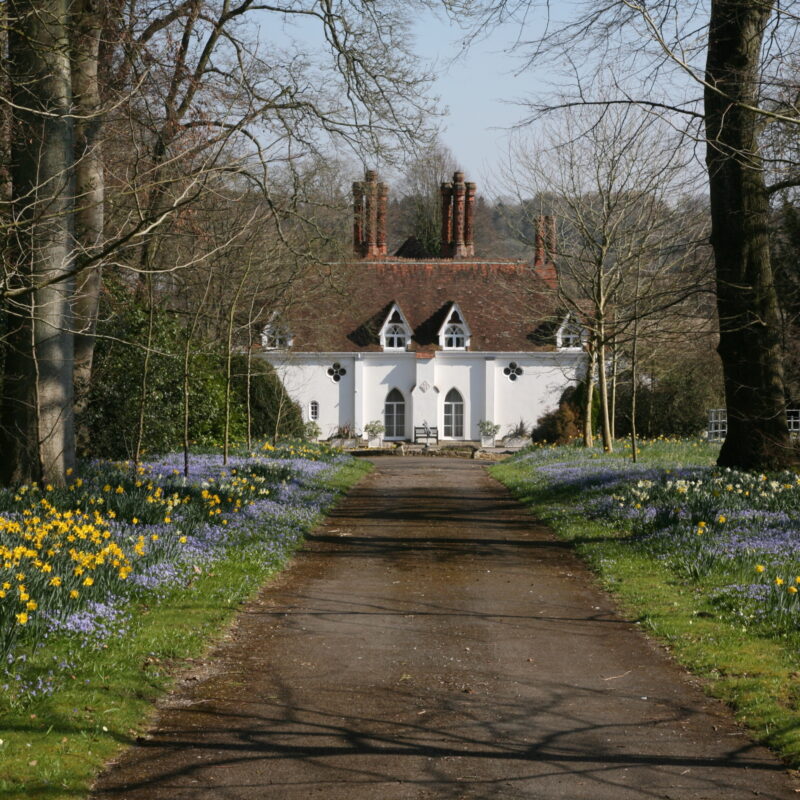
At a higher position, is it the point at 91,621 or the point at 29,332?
the point at 29,332

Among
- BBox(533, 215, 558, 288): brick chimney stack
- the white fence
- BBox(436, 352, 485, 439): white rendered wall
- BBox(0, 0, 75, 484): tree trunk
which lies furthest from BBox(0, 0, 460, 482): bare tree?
BBox(436, 352, 485, 439): white rendered wall

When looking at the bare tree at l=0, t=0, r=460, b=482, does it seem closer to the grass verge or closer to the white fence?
the grass verge

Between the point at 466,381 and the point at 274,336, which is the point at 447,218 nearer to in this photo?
the point at 466,381

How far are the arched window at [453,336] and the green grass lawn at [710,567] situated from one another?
34383 mm

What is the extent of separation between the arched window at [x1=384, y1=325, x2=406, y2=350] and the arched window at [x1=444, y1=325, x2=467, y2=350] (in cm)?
222

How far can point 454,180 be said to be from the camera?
192ft

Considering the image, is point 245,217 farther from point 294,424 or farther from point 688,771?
point 688,771

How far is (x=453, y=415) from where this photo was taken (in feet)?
178

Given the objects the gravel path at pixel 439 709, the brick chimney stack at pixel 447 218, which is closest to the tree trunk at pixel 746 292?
the gravel path at pixel 439 709

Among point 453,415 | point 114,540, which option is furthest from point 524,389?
point 114,540

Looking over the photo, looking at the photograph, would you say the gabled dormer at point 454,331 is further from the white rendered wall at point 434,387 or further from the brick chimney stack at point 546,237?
the brick chimney stack at point 546,237

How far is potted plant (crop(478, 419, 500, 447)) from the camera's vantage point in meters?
52.5

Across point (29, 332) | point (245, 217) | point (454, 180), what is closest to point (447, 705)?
point (29, 332)

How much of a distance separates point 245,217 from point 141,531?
1384 cm
